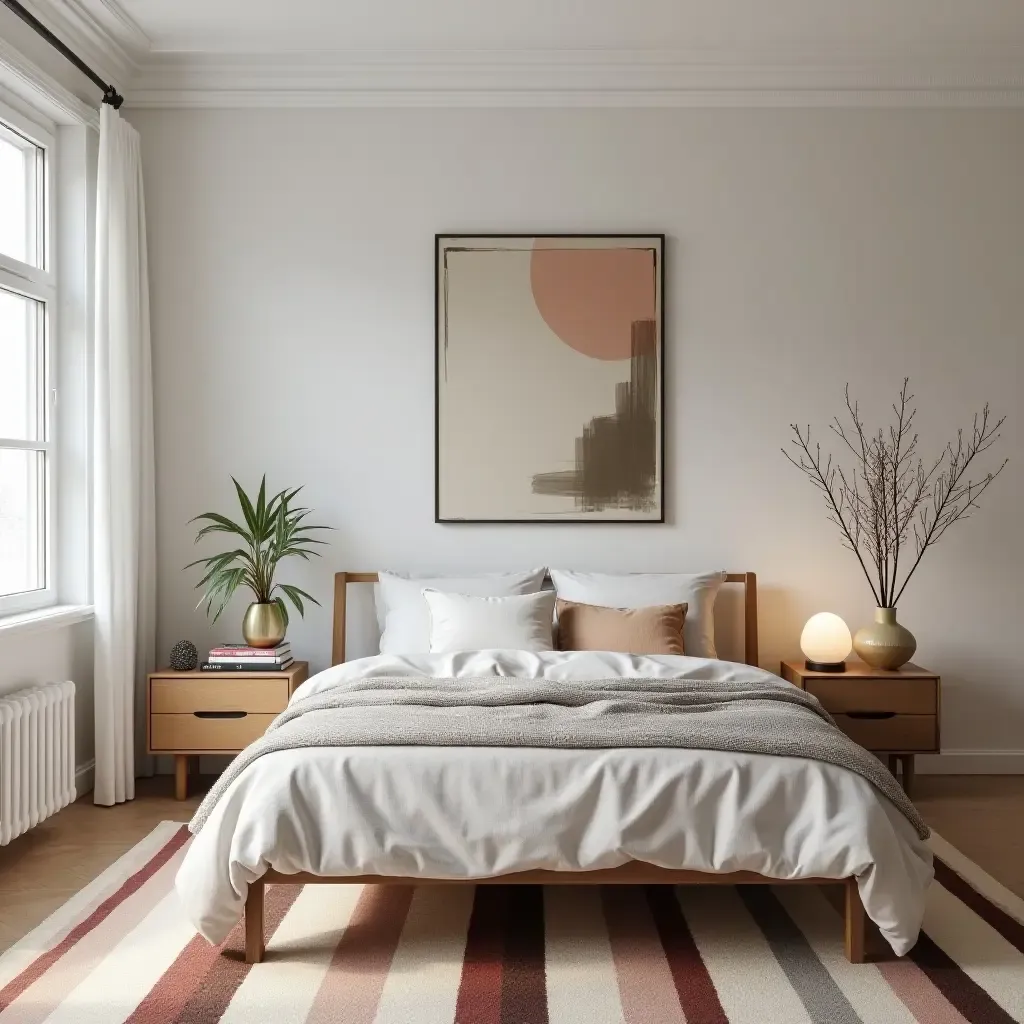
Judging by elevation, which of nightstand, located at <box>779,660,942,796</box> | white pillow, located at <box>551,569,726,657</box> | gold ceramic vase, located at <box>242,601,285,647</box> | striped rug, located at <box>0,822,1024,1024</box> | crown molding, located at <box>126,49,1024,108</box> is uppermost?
crown molding, located at <box>126,49,1024,108</box>

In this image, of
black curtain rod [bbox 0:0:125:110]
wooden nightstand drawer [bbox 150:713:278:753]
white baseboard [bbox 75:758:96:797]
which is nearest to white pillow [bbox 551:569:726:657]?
wooden nightstand drawer [bbox 150:713:278:753]

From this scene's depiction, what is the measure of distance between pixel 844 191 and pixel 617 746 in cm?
304

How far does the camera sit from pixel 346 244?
447cm

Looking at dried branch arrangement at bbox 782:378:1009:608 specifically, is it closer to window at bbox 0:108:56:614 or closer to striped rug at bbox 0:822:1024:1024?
striped rug at bbox 0:822:1024:1024

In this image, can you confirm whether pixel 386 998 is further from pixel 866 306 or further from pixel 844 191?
pixel 844 191

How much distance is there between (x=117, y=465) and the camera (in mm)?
4082

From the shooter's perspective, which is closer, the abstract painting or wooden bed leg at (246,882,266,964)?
wooden bed leg at (246,882,266,964)

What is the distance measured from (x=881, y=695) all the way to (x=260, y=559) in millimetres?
2677

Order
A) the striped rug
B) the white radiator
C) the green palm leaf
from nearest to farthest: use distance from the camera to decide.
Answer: the striped rug < the white radiator < the green palm leaf

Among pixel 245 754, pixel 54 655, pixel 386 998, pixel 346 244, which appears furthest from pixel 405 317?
pixel 386 998

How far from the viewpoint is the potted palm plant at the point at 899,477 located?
4.47 m

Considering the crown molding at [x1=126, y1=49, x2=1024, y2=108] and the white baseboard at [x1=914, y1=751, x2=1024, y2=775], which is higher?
the crown molding at [x1=126, y1=49, x2=1024, y2=108]

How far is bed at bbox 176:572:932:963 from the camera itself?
249 cm

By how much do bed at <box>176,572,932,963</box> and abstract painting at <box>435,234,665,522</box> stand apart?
2.01m
